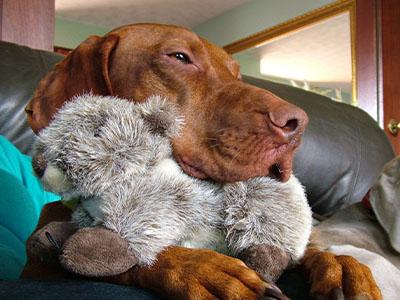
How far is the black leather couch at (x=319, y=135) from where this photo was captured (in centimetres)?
152

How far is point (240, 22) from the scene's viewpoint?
18.2ft

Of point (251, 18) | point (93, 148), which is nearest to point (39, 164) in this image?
point (93, 148)

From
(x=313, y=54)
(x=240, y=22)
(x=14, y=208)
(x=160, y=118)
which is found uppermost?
(x=240, y=22)

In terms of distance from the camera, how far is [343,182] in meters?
2.07

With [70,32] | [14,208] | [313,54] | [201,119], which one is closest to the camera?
[201,119]

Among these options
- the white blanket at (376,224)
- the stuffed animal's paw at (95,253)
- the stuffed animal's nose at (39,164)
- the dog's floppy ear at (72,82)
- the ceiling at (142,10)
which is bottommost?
the white blanket at (376,224)

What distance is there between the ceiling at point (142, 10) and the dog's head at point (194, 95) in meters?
5.00

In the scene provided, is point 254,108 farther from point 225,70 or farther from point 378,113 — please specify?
point 378,113

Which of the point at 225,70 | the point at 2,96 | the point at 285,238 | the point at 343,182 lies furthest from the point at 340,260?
the point at 343,182

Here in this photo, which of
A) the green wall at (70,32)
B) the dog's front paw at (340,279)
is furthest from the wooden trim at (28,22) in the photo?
the green wall at (70,32)

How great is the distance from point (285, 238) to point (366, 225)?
118 cm

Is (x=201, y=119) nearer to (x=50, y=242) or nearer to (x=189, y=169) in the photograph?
(x=189, y=169)

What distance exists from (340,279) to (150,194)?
1.02 feet

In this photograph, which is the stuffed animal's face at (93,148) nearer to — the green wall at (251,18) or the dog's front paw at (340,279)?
the dog's front paw at (340,279)
